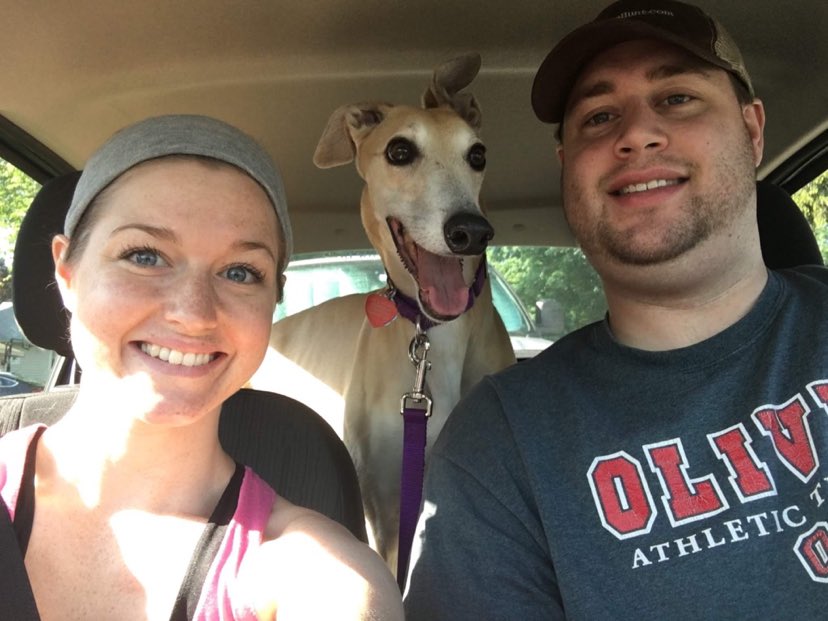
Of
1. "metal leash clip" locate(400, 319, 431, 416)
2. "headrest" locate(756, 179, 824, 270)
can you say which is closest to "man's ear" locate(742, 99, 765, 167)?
"headrest" locate(756, 179, 824, 270)

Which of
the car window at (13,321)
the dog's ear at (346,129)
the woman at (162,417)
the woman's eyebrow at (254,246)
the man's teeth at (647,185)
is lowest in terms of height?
the woman at (162,417)

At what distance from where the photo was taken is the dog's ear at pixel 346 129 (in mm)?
2889

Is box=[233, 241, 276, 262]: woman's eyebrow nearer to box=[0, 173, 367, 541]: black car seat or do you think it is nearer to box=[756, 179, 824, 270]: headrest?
box=[0, 173, 367, 541]: black car seat

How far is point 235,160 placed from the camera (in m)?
1.45

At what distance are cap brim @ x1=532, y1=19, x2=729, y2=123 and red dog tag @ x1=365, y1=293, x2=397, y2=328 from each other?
795 millimetres

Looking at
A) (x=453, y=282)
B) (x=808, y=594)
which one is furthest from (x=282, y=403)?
(x=808, y=594)

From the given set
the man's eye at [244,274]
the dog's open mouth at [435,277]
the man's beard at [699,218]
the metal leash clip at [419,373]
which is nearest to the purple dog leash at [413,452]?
the metal leash clip at [419,373]

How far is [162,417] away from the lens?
4.29 feet

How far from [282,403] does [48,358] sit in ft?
4.16

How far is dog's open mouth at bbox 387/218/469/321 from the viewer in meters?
2.53

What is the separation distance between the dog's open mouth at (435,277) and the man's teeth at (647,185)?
821 mm

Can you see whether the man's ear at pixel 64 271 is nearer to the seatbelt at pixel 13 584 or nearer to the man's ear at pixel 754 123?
the seatbelt at pixel 13 584

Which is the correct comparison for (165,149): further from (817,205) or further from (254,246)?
(817,205)

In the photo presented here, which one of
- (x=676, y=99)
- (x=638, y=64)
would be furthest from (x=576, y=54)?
(x=676, y=99)
